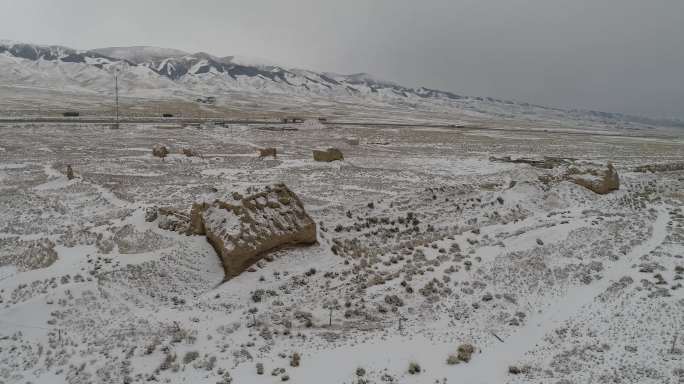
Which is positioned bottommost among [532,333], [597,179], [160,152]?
[532,333]

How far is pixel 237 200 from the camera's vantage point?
17828mm

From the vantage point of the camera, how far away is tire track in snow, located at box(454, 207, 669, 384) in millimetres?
10672

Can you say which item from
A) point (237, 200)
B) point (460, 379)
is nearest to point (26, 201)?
point (237, 200)

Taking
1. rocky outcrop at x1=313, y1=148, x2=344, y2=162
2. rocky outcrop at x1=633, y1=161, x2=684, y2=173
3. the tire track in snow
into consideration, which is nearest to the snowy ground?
the tire track in snow

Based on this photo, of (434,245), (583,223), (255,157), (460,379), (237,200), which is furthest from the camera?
(255,157)

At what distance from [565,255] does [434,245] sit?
5966mm

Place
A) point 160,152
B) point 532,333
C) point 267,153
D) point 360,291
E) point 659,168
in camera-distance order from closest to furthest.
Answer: point 532,333
point 360,291
point 160,152
point 659,168
point 267,153

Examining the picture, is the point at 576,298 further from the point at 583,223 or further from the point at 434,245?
the point at 583,223

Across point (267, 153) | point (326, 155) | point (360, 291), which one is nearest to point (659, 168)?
point (326, 155)

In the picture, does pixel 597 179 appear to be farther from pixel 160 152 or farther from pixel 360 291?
pixel 160 152

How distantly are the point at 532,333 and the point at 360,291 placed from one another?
5.99 meters

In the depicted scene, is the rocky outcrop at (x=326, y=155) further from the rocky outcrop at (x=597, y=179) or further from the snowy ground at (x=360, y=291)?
the rocky outcrop at (x=597, y=179)

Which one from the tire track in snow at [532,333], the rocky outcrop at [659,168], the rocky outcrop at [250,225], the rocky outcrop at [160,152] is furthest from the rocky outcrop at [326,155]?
the rocky outcrop at [659,168]

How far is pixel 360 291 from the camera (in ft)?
49.2
